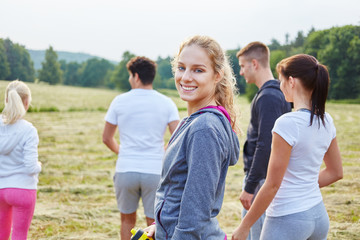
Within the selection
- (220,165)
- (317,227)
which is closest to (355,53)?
(317,227)

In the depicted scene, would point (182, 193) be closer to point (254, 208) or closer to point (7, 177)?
point (254, 208)

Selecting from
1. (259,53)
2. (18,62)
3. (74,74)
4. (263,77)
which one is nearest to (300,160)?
(263,77)

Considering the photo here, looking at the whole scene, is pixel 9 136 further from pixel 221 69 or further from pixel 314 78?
pixel 314 78

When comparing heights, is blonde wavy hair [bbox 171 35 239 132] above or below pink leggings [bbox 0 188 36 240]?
above

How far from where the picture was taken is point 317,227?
1.92 metres

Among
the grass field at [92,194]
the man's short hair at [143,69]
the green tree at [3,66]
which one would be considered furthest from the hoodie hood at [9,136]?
the green tree at [3,66]

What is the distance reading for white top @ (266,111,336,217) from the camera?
186 cm

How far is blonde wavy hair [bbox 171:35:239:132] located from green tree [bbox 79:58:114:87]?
3680 cm

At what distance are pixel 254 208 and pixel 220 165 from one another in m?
0.62

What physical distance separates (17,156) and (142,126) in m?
1.14

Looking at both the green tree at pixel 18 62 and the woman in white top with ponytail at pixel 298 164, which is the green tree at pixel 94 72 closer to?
the green tree at pixel 18 62

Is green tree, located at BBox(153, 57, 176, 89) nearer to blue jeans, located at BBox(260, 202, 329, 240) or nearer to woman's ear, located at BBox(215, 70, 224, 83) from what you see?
woman's ear, located at BBox(215, 70, 224, 83)

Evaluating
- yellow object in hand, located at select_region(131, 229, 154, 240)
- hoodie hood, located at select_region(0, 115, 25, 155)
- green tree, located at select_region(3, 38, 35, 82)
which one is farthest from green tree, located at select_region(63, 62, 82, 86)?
yellow object in hand, located at select_region(131, 229, 154, 240)

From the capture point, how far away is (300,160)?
1.91 metres
